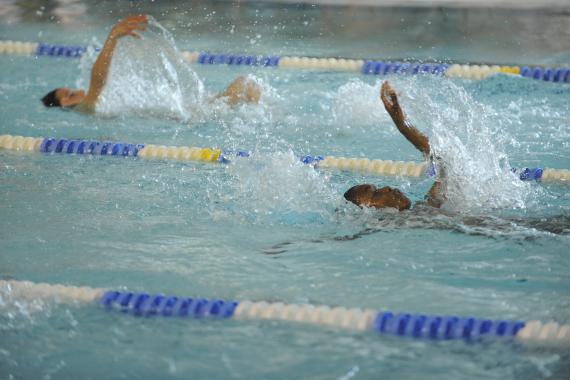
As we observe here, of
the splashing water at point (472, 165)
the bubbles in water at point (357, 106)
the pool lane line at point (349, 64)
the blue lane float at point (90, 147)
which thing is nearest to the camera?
the splashing water at point (472, 165)

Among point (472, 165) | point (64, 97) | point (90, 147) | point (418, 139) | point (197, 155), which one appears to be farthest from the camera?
point (64, 97)

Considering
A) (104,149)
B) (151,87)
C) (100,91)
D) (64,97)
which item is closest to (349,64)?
(151,87)

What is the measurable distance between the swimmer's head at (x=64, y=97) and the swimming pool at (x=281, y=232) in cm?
8

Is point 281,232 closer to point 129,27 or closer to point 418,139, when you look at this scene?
point 418,139

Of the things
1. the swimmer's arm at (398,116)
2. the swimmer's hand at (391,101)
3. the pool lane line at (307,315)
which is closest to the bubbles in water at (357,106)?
the swimmer's arm at (398,116)

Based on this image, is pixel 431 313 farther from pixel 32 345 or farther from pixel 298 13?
pixel 298 13

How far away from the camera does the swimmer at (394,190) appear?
3.36 m

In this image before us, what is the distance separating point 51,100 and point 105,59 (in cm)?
48

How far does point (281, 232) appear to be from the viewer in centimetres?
355

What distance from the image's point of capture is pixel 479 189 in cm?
369

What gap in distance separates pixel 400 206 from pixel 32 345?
1.43m

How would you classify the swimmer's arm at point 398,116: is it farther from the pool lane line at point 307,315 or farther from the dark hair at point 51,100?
the dark hair at point 51,100

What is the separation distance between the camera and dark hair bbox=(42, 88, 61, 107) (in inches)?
204

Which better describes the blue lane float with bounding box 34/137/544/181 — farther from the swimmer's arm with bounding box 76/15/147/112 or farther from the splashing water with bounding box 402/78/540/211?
the splashing water with bounding box 402/78/540/211
